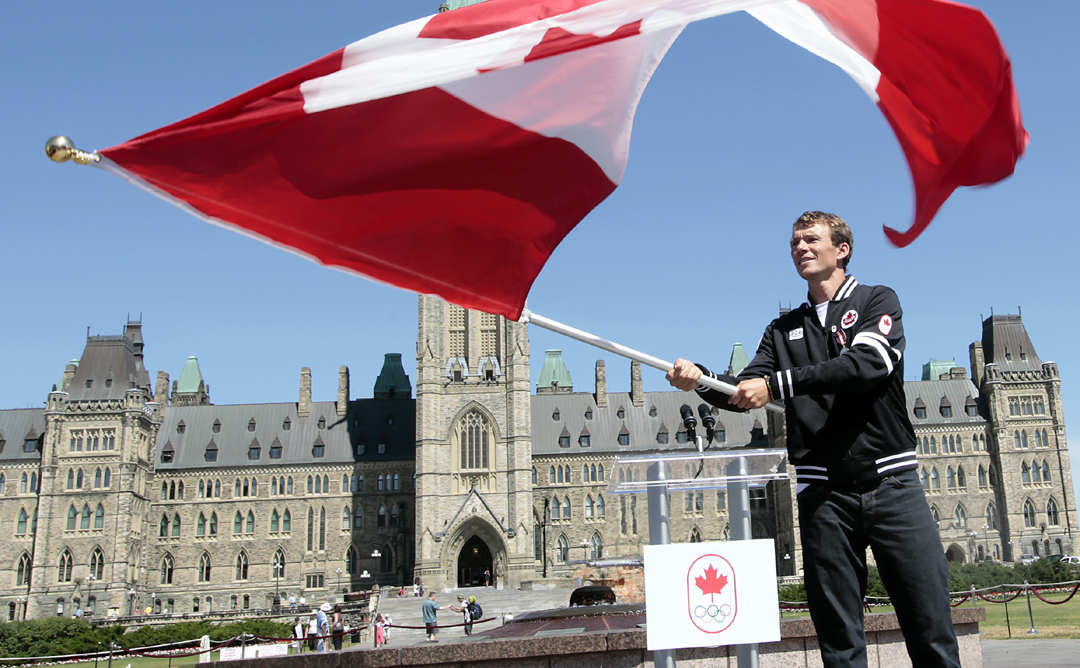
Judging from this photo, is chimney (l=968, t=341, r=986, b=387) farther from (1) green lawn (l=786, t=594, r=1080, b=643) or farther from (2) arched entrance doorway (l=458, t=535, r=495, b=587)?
(1) green lawn (l=786, t=594, r=1080, b=643)

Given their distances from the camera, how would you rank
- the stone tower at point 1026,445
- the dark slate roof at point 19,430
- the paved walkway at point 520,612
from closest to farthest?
the paved walkway at point 520,612, the stone tower at point 1026,445, the dark slate roof at point 19,430

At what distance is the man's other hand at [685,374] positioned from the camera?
3.95m

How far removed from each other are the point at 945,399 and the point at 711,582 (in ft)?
240

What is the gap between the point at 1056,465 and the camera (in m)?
67.3

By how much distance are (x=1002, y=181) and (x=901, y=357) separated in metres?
1.54

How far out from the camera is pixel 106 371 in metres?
69.1

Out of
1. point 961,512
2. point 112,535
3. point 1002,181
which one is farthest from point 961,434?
point 1002,181

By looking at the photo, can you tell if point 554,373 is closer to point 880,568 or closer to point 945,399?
point 945,399

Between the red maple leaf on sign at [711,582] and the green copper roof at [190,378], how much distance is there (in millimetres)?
82042

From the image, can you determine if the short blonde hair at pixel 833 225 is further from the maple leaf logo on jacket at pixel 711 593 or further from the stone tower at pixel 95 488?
the stone tower at pixel 95 488

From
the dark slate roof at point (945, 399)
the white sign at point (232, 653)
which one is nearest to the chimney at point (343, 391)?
Result: the dark slate roof at point (945, 399)

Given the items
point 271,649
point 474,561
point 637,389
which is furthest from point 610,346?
point 637,389

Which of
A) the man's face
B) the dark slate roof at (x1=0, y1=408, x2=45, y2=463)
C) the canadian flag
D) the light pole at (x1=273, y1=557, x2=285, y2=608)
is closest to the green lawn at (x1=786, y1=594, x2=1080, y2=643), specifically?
the canadian flag

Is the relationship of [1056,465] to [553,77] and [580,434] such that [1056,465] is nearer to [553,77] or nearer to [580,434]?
[580,434]
